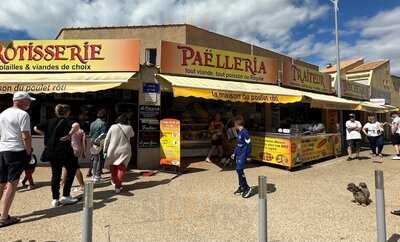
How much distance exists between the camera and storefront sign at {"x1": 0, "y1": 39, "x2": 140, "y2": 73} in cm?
1019

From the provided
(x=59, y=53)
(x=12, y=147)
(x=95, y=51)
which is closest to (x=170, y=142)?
(x=95, y=51)

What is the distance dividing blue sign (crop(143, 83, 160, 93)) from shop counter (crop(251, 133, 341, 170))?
11.4ft

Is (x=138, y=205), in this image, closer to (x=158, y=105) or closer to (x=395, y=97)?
(x=158, y=105)

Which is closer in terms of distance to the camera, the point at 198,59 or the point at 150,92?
the point at 150,92

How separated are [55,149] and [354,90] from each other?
753 inches

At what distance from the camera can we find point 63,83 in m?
9.23

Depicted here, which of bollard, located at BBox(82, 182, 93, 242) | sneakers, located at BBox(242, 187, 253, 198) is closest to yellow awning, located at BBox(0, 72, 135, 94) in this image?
sneakers, located at BBox(242, 187, 253, 198)

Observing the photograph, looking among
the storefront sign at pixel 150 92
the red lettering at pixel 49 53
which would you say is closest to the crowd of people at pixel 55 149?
the storefront sign at pixel 150 92

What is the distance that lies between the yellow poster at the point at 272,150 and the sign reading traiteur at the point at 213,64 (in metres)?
2.58

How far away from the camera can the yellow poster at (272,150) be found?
10.2 meters

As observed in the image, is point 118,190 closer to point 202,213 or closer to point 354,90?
point 202,213

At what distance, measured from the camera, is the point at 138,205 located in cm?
621

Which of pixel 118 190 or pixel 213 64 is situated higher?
pixel 213 64

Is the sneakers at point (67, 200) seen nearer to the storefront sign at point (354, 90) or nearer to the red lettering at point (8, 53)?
the red lettering at point (8, 53)
